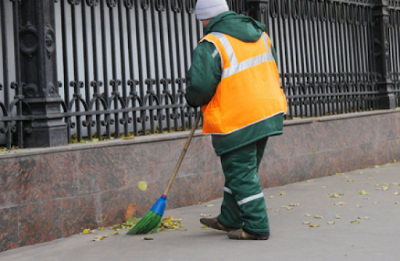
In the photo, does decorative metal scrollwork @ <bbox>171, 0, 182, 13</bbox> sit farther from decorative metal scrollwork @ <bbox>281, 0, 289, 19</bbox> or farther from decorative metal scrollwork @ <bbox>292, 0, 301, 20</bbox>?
decorative metal scrollwork @ <bbox>292, 0, 301, 20</bbox>

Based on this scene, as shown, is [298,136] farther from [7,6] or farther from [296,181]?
[7,6]

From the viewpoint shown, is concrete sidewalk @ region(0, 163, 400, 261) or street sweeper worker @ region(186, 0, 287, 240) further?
street sweeper worker @ region(186, 0, 287, 240)

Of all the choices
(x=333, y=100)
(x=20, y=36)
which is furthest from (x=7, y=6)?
(x=333, y=100)

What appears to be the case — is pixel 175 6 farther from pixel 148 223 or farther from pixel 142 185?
pixel 148 223

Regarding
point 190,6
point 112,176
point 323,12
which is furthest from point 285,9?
point 112,176

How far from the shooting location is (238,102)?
4.85 metres

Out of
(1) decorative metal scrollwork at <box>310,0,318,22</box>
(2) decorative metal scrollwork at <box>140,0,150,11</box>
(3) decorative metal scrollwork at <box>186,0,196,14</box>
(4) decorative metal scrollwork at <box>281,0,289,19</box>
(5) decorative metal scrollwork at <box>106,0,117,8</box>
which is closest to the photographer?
(5) decorative metal scrollwork at <box>106,0,117,8</box>

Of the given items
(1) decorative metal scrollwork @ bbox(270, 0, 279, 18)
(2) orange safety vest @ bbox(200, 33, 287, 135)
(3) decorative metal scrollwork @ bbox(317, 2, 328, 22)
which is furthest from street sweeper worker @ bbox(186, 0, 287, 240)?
(3) decorative metal scrollwork @ bbox(317, 2, 328, 22)

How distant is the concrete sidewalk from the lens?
4375 mm

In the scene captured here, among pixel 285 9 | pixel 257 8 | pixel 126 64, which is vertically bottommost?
pixel 126 64

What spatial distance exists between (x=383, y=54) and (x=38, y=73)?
7249 mm

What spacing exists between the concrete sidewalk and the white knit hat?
6.13ft

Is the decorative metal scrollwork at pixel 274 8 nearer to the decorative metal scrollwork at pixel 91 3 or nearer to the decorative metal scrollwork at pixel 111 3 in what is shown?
the decorative metal scrollwork at pixel 111 3

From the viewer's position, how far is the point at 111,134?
659 cm
